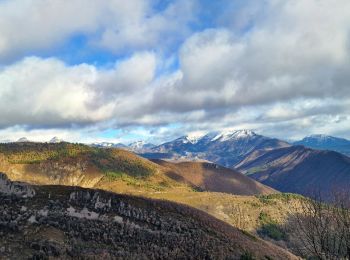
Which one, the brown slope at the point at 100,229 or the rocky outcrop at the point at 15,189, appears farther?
the rocky outcrop at the point at 15,189

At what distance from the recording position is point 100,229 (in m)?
110

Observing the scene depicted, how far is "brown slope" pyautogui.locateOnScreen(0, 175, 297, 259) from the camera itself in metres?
85.2

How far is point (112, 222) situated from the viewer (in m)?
119

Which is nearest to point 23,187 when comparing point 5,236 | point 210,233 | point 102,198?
point 102,198

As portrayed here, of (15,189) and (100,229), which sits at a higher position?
(15,189)

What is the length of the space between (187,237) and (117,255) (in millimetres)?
33948

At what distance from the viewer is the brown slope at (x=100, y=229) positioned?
3356 inches

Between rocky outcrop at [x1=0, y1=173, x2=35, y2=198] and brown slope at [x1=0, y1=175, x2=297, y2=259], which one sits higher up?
rocky outcrop at [x1=0, y1=173, x2=35, y2=198]

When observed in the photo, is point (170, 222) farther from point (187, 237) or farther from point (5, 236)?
point (5, 236)

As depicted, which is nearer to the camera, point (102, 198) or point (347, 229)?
point (347, 229)

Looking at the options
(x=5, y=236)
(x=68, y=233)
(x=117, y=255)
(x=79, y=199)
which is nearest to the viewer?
(x=5, y=236)

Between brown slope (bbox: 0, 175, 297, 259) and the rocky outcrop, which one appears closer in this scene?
brown slope (bbox: 0, 175, 297, 259)

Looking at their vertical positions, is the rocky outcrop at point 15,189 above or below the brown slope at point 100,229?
above

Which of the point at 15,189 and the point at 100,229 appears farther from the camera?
the point at 15,189
